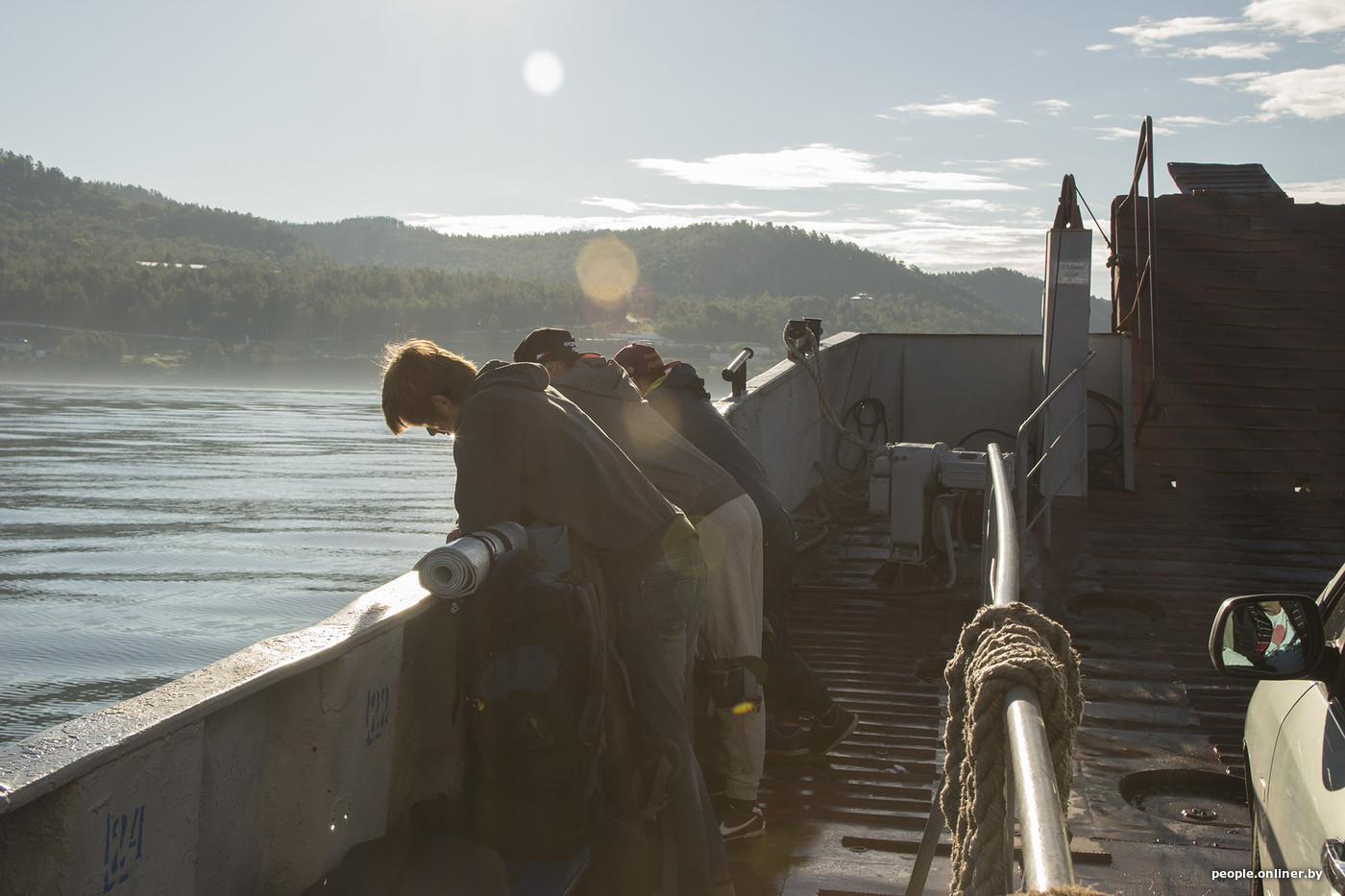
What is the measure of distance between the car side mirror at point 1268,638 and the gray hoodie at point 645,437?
63.2 inches

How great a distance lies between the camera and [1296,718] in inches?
86.0

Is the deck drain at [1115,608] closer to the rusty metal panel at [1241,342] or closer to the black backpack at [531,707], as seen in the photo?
the rusty metal panel at [1241,342]

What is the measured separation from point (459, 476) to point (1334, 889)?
205cm

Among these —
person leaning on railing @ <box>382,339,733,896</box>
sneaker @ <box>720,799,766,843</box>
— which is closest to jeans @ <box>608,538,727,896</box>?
person leaning on railing @ <box>382,339,733,896</box>

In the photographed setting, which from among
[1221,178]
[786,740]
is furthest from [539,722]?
[1221,178]

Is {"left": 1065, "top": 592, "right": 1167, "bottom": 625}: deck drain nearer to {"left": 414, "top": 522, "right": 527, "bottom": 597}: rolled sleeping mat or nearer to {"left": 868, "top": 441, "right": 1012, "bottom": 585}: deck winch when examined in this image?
{"left": 868, "top": 441, "right": 1012, "bottom": 585}: deck winch

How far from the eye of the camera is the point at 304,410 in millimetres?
68312

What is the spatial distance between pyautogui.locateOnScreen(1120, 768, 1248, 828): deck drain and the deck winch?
98.8 inches

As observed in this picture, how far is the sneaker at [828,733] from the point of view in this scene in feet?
13.6

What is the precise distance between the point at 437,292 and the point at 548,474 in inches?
4398

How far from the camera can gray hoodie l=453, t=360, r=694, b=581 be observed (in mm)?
2752

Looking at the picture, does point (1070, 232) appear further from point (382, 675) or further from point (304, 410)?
point (304, 410)

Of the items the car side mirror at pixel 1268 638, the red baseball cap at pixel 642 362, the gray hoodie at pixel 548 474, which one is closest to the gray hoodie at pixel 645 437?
the gray hoodie at pixel 548 474

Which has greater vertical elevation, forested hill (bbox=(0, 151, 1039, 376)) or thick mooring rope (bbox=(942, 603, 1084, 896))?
forested hill (bbox=(0, 151, 1039, 376))
